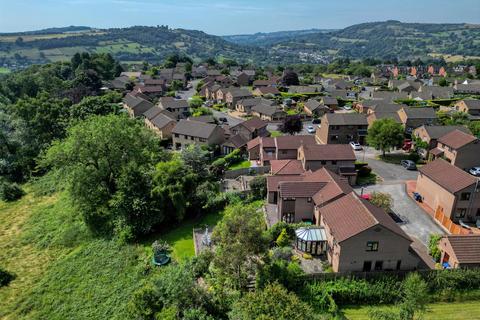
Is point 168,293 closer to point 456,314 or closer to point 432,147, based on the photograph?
point 456,314

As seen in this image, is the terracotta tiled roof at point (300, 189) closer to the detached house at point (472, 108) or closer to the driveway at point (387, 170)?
the driveway at point (387, 170)

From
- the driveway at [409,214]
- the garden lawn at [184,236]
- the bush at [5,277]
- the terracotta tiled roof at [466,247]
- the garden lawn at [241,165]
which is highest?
the terracotta tiled roof at [466,247]

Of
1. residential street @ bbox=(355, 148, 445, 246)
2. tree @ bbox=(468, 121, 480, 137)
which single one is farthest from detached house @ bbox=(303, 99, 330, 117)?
tree @ bbox=(468, 121, 480, 137)

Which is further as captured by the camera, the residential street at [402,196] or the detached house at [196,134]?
the detached house at [196,134]

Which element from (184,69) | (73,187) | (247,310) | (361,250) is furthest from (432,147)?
(184,69)

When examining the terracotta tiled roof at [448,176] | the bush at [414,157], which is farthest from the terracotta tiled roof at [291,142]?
the terracotta tiled roof at [448,176]
